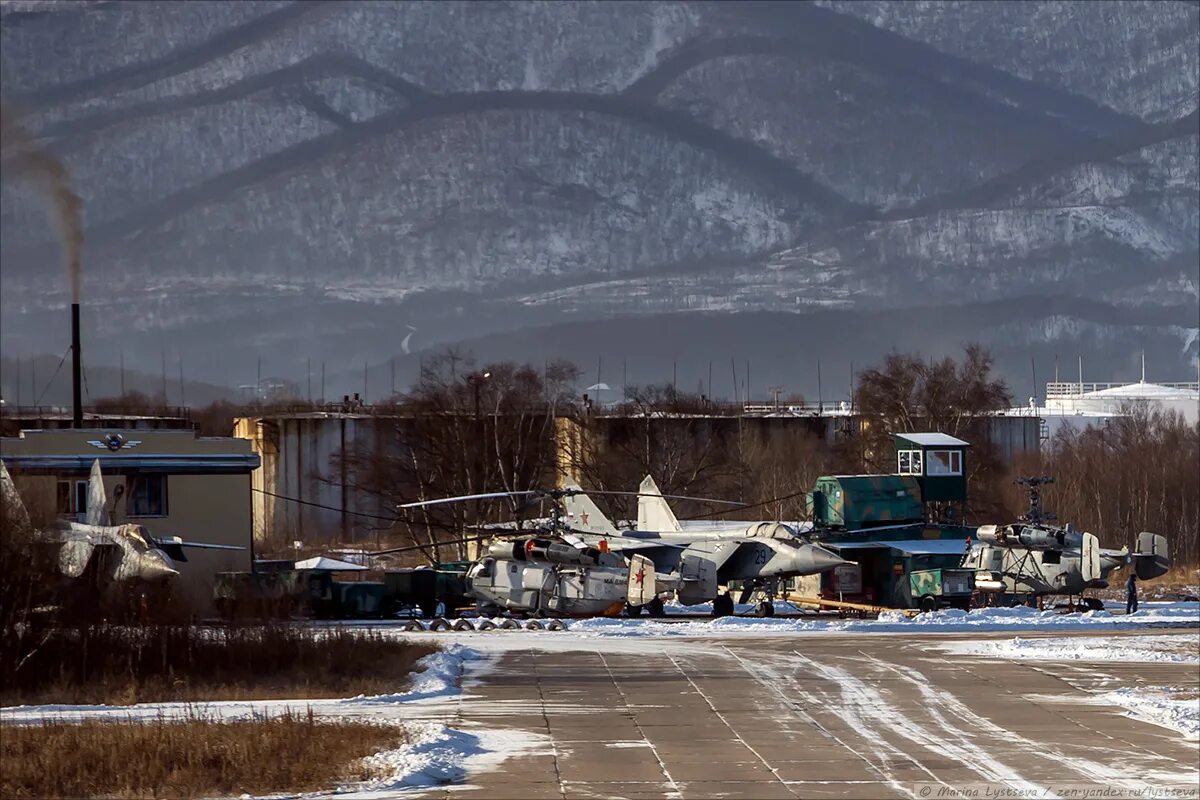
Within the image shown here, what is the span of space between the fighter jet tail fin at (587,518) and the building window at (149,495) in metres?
13.0

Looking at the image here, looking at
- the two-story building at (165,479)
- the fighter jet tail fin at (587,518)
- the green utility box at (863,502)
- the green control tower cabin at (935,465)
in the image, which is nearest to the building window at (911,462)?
the green control tower cabin at (935,465)

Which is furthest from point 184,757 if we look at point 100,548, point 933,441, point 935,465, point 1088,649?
point 933,441

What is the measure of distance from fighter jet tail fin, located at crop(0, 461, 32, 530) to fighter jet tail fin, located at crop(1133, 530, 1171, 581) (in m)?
31.7

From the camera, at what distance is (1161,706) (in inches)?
1194

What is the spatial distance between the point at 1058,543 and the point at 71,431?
101 ft

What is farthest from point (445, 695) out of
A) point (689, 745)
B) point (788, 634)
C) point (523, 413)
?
point (523, 413)

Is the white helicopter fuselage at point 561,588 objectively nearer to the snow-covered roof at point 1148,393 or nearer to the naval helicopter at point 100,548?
the naval helicopter at point 100,548

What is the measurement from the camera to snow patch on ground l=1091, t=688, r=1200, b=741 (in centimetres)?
2868

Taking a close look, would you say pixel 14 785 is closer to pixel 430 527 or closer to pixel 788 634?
pixel 788 634

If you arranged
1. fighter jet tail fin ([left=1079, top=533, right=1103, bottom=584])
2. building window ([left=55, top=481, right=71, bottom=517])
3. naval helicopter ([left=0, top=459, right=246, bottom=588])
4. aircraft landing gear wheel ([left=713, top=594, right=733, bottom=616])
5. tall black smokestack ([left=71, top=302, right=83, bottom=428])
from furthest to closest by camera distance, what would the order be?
tall black smokestack ([left=71, top=302, right=83, bottom=428]) < building window ([left=55, top=481, right=71, bottom=517]) < aircraft landing gear wheel ([left=713, top=594, right=733, bottom=616]) < fighter jet tail fin ([left=1079, top=533, right=1103, bottom=584]) < naval helicopter ([left=0, top=459, right=246, bottom=588])

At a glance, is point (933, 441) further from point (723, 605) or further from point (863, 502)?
point (723, 605)

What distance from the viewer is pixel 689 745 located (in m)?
27.0

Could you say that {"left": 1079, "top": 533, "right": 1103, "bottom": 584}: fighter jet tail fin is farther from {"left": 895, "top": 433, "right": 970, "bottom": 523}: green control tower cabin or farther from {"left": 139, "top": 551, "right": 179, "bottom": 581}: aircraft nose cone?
{"left": 139, "top": 551, "right": 179, "bottom": 581}: aircraft nose cone

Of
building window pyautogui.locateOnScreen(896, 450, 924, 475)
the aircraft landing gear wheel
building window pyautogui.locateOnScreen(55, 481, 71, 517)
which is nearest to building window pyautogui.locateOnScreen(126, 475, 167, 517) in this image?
building window pyautogui.locateOnScreen(55, 481, 71, 517)
